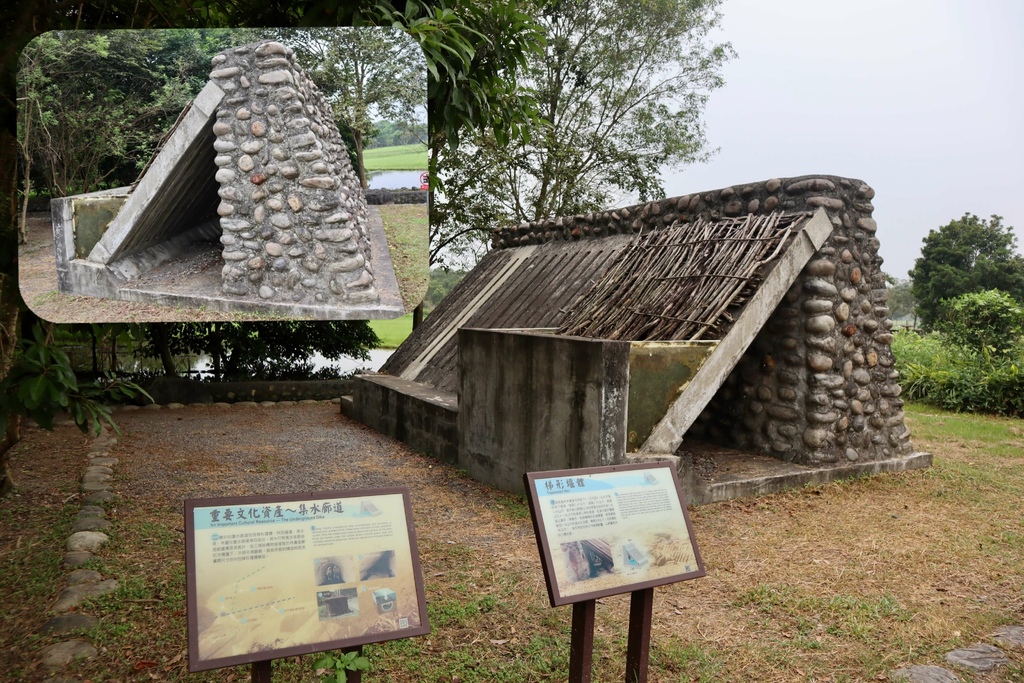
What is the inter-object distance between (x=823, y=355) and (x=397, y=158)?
15.6ft

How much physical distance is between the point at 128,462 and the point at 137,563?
133 inches

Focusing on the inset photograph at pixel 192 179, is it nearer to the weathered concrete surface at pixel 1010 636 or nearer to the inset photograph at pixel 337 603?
the inset photograph at pixel 337 603

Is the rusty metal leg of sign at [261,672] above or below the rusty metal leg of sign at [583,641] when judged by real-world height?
above

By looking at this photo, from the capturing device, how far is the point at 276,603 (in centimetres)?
238

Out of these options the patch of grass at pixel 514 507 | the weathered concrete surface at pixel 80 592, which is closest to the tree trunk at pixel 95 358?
the patch of grass at pixel 514 507

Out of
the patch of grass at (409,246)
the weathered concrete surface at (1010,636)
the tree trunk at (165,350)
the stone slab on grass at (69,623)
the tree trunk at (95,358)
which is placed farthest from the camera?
the tree trunk at (165,350)

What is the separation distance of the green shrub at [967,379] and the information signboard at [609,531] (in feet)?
34.2

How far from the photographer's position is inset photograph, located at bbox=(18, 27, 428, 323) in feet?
7.72

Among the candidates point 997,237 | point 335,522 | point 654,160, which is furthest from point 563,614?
→ point 997,237

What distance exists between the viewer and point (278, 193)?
8.18ft

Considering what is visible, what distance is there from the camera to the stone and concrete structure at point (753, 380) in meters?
5.65

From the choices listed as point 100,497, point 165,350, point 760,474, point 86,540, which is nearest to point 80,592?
point 86,540

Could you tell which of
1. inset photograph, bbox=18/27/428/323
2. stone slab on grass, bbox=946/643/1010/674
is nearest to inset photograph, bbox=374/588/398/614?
inset photograph, bbox=18/27/428/323

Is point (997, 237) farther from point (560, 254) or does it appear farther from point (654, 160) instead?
point (560, 254)
